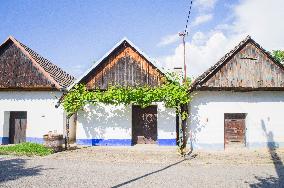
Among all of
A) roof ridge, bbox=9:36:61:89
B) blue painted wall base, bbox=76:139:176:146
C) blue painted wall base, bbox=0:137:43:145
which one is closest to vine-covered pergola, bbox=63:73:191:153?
roof ridge, bbox=9:36:61:89

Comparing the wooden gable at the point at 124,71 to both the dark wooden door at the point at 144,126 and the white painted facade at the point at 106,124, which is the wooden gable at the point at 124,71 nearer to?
the white painted facade at the point at 106,124

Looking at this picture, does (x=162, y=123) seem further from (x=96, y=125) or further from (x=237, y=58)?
(x=237, y=58)

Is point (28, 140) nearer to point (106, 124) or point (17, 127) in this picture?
point (17, 127)

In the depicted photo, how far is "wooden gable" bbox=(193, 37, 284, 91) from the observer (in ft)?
56.1

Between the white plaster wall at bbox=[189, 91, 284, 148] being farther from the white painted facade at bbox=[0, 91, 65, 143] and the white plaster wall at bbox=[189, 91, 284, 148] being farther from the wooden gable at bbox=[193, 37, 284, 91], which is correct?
the white painted facade at bbox=[0, 91, 65, 143]

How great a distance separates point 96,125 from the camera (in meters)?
18.8

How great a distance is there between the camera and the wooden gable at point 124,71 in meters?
18.8

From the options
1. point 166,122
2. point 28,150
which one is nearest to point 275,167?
point 166,122

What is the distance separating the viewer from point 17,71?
20.0m

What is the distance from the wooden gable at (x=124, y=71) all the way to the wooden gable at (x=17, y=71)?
2860mm

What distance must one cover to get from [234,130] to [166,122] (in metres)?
4.09

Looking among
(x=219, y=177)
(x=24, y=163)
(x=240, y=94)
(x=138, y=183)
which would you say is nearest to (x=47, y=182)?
(x=138, y=183)

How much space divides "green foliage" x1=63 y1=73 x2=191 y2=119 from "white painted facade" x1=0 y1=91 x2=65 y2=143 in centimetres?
186

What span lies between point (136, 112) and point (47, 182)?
33.6ft
